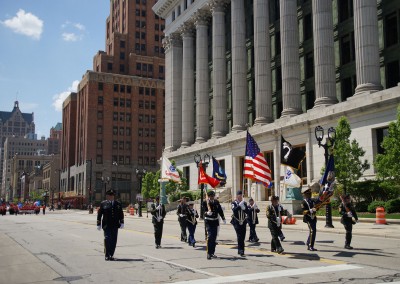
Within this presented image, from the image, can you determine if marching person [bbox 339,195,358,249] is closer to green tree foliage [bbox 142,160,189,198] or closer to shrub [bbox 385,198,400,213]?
shrub [bbox 385,198,400,213]

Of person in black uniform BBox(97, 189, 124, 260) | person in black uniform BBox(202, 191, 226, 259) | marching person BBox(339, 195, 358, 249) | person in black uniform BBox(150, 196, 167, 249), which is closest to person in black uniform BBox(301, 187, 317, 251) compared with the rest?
marching person BBox(339, 195, 358, 249)

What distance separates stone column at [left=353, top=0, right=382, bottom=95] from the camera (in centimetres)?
3681

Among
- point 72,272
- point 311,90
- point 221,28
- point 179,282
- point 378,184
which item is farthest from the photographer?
point 221,28

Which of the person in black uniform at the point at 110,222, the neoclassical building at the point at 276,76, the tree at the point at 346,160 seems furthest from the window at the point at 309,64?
the person in black uniform at the point at 110,222

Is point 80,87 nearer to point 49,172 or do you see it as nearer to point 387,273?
point 49,172

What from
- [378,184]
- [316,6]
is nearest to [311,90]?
[316,6]

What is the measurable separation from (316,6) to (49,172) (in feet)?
517

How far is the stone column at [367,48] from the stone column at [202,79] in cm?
2868

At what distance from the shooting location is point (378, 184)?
32.6 metres

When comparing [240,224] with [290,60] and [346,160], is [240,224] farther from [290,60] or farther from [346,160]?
[290,60]

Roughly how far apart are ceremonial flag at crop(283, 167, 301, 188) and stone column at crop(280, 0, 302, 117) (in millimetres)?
16138

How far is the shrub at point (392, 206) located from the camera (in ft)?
98.5

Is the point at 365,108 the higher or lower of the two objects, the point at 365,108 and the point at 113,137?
the lower

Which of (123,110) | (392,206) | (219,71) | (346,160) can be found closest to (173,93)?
(219,71)
